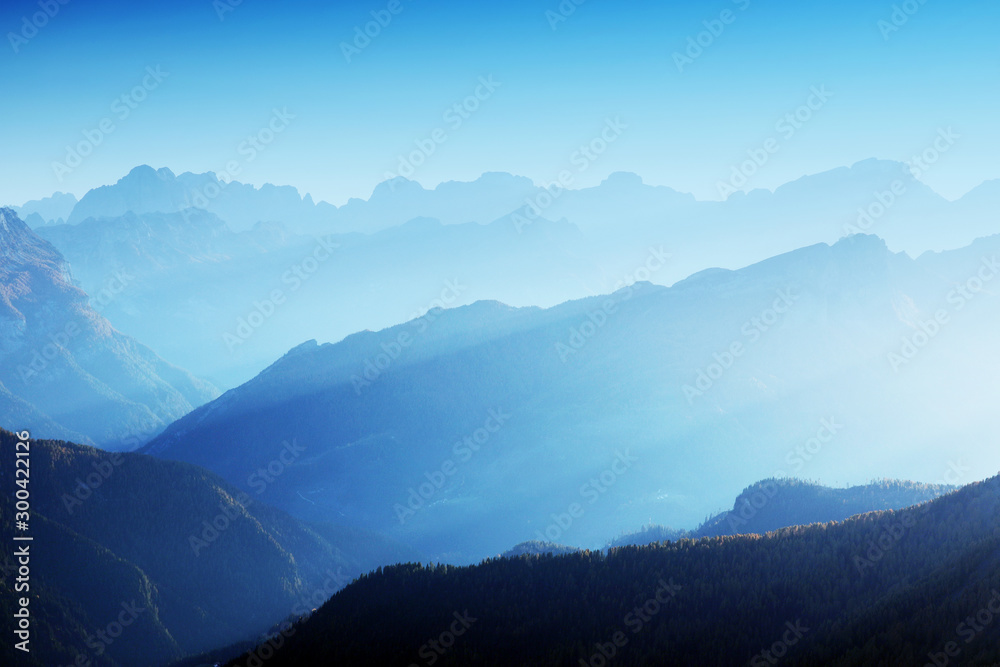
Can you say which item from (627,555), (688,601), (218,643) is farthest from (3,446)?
(688,601)

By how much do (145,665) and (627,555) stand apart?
122 m

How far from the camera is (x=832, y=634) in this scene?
71688 mm

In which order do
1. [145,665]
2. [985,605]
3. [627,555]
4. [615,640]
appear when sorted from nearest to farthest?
1. [985,605]
2. [615,640]
3. [627,555]
4. [145,665]

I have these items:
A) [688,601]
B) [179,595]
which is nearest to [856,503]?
[688,601]

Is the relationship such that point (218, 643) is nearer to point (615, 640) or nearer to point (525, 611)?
point (525, 611)

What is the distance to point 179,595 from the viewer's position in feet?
650

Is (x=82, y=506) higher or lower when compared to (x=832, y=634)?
higher

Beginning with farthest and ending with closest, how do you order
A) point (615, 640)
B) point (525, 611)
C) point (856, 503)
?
point (856, 503)
point (525, 611)
point (615, 640)

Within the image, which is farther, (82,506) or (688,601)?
(82,506)

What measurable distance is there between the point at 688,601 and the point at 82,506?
16885 centimetres

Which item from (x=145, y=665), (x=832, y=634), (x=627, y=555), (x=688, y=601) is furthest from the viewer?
(x=145, y=665)

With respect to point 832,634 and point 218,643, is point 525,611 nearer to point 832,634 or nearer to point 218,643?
point 832,634

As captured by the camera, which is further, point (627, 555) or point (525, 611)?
point (627, 555)

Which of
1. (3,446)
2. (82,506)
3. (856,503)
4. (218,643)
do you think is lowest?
(218,643)
